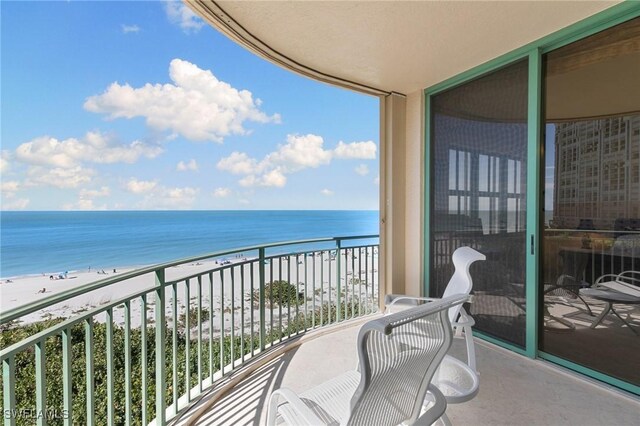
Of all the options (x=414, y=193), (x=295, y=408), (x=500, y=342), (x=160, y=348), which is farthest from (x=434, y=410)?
(x=414, y=193)

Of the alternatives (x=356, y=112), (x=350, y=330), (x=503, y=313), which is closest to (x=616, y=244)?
(x=503, y=313)

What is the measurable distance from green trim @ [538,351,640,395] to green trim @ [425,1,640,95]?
238 cm

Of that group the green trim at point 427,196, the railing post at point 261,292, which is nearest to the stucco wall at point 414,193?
the green trim at point 427,196

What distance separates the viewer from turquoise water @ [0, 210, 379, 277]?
2078 cm

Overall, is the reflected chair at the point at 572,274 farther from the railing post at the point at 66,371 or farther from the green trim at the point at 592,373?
the railing post at the point at 66,371

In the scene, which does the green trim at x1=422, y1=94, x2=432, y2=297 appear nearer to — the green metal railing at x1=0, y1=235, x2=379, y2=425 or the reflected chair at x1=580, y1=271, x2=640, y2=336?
the green metal railing at x1=0, y1=235, x2=379, y2=425

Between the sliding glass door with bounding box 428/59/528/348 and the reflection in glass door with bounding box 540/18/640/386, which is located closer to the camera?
the reflection in glass door with bounding box 540/18/640/386

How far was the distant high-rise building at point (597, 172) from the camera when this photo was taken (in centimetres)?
207

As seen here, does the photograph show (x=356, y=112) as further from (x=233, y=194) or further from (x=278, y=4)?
(x=278, y=4)

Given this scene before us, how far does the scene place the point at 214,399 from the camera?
6.86 ft

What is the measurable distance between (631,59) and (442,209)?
1.75 m

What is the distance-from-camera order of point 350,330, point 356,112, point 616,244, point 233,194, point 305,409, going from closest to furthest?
1. point 305,409
2. point 616,244
3. point 350,330
4. point 356,112
5. point 233,194

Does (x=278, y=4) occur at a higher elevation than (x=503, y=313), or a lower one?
higher

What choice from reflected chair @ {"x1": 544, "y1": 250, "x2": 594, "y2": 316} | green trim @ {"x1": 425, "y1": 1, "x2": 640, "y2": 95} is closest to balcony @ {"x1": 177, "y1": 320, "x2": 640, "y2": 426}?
reflected chair @ {"x1": 544, "y1": 250, "x2": 594, "y2": 316}
